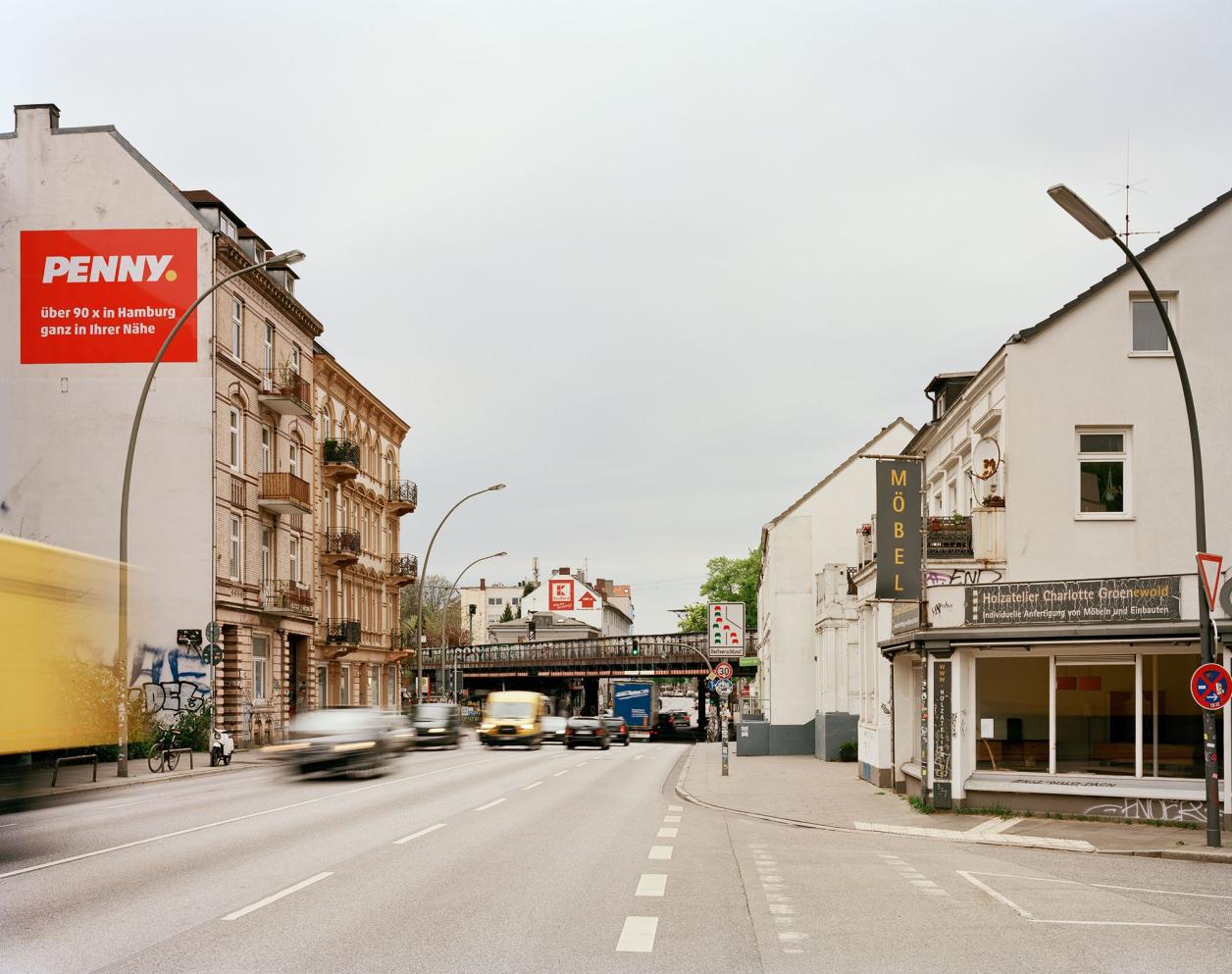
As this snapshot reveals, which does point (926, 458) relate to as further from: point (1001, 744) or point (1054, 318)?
point (1001, 744)

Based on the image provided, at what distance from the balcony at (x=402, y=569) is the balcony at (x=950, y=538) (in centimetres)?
4545

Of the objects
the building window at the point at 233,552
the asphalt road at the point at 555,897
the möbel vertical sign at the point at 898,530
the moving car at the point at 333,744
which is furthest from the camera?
the building window at the point at 233,552

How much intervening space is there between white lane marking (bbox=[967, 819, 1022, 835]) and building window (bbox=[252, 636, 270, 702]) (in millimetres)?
30670

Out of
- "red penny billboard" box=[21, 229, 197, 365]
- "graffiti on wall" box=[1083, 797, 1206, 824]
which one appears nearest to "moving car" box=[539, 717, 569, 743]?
"red penny billboard" box=[21, 229, 197, 365]

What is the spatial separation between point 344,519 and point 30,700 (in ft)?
149

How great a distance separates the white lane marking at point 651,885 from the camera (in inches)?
471

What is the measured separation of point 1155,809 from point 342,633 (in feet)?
132

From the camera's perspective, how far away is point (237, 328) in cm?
4456

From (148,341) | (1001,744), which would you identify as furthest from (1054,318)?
(148,341)

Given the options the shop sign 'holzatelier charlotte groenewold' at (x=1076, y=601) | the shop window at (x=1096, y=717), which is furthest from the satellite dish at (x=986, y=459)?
the shop window at (x=1096, y=717)

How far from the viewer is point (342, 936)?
30.8 feet

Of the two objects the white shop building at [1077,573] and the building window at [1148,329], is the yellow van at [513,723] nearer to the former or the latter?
the white shop building at [1077,573]

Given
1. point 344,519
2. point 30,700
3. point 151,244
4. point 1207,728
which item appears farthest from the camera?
point 344,519

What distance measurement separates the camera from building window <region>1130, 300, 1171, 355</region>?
79.3 ft
